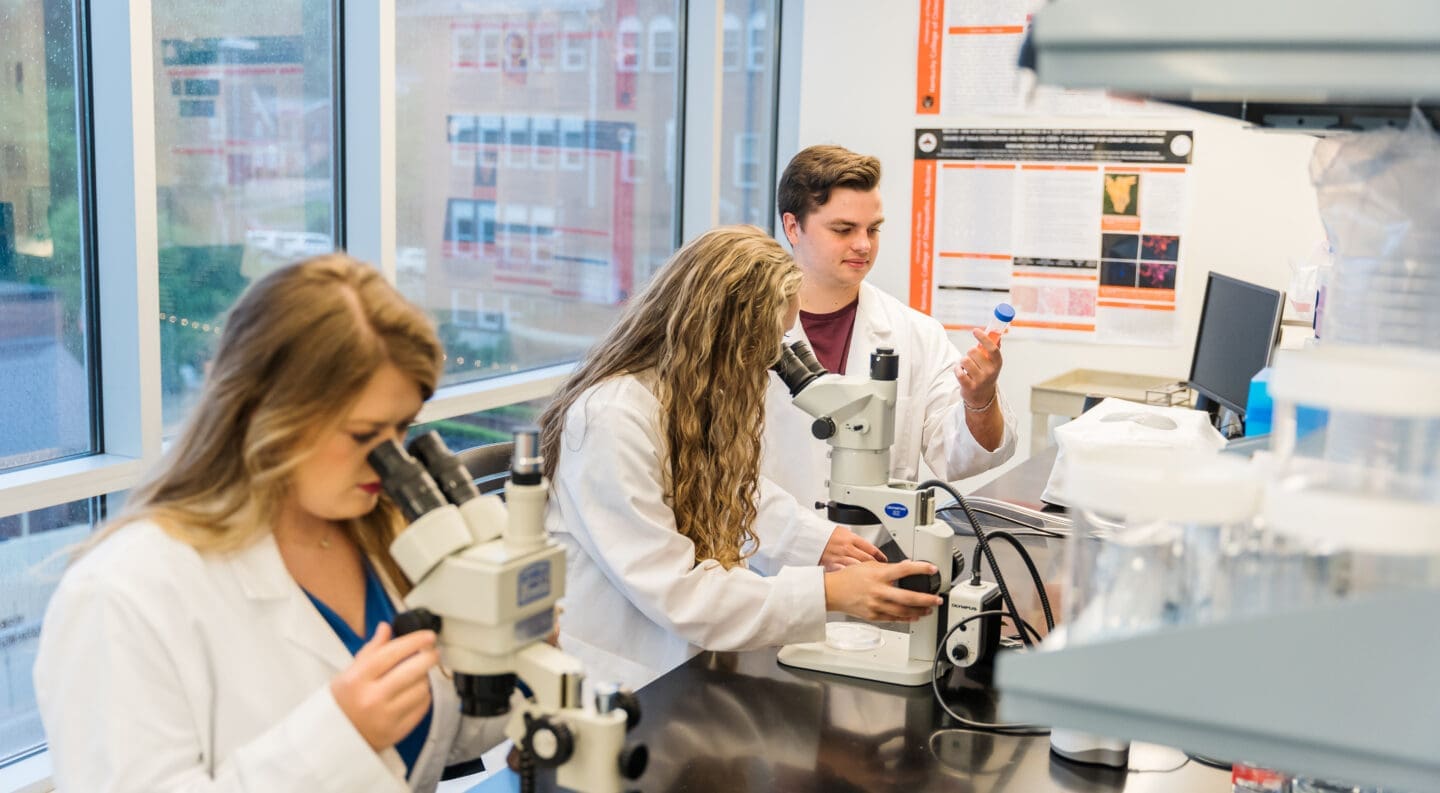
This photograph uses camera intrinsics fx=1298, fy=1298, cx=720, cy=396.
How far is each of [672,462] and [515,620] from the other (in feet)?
2.96

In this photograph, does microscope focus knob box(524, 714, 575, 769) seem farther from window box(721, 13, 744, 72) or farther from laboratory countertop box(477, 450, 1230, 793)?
window box(721, 13, 744, 72)

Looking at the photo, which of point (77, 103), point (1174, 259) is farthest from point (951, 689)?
point (1174, 259)

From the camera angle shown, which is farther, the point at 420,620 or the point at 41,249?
the point at 41,249

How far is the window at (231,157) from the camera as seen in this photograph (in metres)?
2.73

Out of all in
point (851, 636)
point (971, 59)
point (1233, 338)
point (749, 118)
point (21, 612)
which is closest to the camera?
point (851, 636)

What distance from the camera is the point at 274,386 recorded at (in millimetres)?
1243

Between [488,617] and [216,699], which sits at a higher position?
[488,617]

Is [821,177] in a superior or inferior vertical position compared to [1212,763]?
superior

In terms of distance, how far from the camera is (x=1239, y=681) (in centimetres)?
69

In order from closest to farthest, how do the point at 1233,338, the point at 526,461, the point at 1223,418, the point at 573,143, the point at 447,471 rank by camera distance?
the point at 526,461 → the point at 447,471 → the point at 1233,338 → the point at 1223,418 → the point at 573,143

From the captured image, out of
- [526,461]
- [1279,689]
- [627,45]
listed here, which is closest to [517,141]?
[627,45]

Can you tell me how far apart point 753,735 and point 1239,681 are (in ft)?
2.97

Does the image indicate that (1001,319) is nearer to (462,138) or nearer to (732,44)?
(462,138)

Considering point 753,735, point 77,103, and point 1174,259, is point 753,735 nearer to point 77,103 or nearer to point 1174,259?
point 77,103
